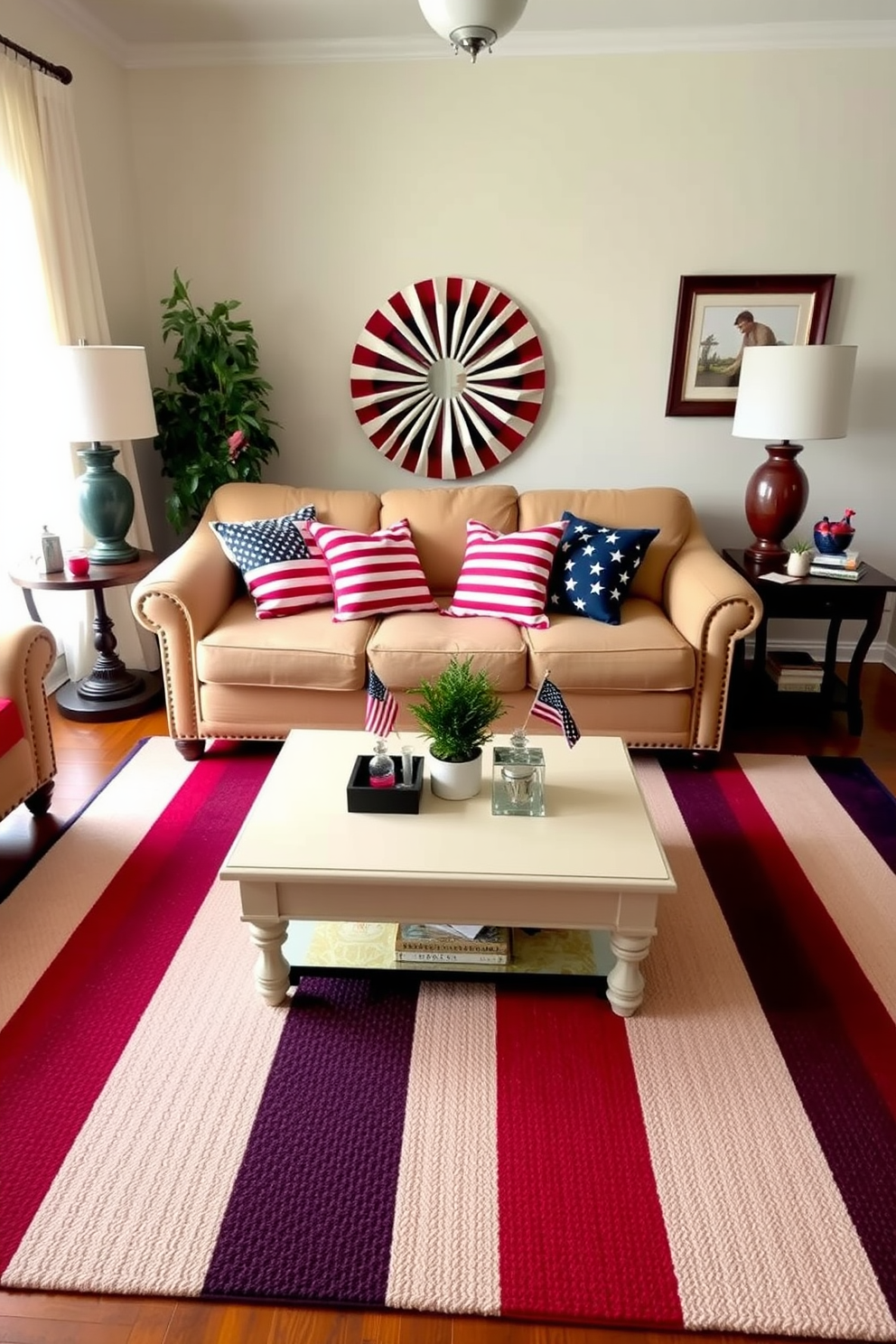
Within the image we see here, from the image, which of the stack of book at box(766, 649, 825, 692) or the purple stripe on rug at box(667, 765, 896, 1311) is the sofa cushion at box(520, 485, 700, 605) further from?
the purple stripe on rug at box(667, 765, 896, 1311)

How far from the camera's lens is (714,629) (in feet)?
9.41

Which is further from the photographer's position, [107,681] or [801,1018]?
[107,681]

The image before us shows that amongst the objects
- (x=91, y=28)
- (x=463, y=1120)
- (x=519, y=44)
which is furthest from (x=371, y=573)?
(x=91, y=28)

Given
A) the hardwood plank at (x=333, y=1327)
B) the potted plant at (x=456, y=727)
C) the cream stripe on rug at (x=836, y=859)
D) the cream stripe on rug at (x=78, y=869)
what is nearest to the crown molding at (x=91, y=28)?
the cream stripe on rug at (x=78, y=869)

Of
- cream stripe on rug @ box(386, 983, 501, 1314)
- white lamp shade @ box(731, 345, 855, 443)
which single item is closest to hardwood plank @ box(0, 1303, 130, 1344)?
cream stripe on rug @ box(386, 983, 501, 1314)

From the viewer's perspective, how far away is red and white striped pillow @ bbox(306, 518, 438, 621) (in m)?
3.11

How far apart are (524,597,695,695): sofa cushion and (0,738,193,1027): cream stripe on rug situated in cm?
132

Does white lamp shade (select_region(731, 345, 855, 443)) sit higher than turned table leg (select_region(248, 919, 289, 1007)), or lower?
higher

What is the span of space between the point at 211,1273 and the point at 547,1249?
1.83 feet

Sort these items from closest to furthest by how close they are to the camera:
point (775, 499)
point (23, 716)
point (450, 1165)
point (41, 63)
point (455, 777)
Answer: point (450, 1165), point (455, 777), point (23, 716), point (41, 63), point (775, 499)

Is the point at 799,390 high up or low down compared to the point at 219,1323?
up

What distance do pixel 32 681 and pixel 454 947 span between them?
1.49 metres

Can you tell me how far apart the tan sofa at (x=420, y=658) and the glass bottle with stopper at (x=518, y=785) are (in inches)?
33.9

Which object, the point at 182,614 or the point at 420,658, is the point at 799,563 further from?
the point at 182,614
